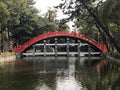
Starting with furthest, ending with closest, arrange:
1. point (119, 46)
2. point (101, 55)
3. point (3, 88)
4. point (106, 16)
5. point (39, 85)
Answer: point (101, 55)
point (119, 46)
point (106, 16)
point (39, 85)
point (3, 88)

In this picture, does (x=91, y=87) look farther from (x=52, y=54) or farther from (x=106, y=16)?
(x=52, y=54)

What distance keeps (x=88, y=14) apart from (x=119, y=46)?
641cm

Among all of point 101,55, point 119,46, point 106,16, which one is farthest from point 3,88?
point 101,55

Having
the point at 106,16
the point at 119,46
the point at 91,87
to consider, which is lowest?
the point at 91,87

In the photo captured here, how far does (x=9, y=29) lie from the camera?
250 feet

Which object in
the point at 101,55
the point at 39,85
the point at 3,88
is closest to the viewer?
the point at 3,88

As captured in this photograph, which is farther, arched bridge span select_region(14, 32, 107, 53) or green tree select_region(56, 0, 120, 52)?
arched bridge span select_region(14, 32, 107, 53)

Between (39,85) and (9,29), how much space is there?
Answer: 51.1 m

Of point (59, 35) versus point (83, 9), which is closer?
point (83, 9)

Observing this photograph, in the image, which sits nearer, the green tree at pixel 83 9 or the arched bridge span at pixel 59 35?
the green tree at pixel 83 9

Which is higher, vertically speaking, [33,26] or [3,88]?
[33,26]

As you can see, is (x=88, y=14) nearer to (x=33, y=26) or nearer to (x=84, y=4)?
(x=84, y=4)

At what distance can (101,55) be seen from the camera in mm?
73812

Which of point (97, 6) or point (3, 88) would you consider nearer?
point (3, 88)
